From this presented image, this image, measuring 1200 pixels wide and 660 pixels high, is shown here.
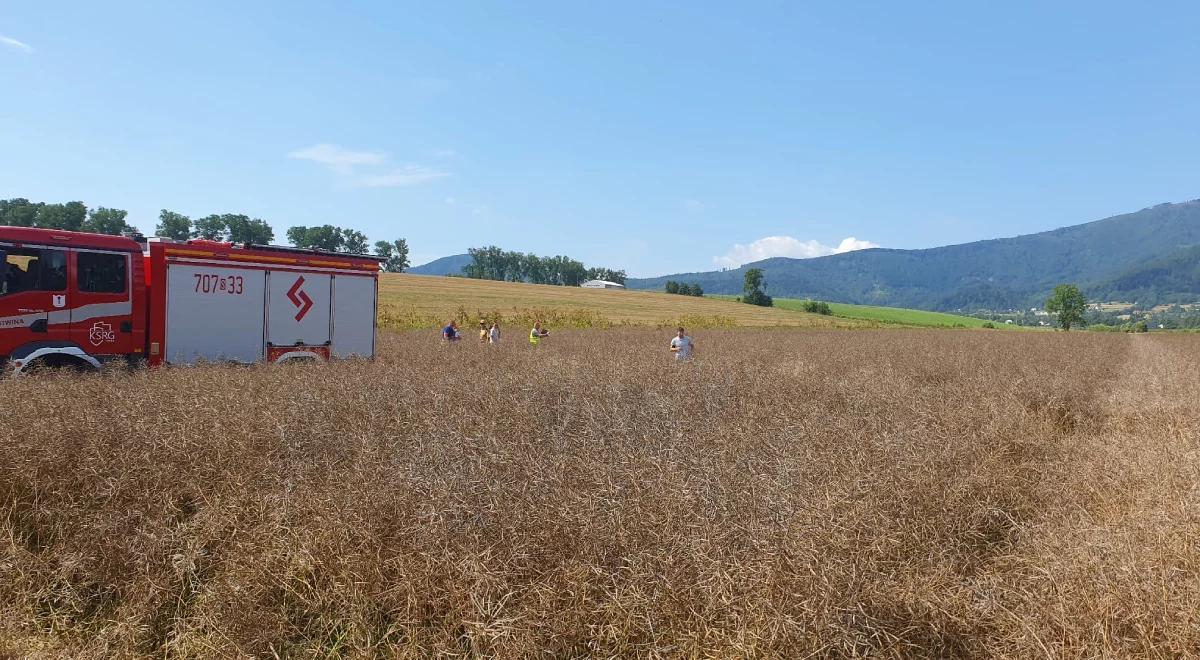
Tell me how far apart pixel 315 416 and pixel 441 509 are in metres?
2.81

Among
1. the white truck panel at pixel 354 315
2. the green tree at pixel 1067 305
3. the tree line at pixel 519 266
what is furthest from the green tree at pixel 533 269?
the white truck panel at pixel 354 315

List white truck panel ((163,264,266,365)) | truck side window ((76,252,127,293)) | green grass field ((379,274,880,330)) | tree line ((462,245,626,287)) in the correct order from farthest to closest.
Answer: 1. tree line ((462,245,626,287))
2. green grass field ((379,274,880,330))
3. white truck panel ((163,264,266,365))
4. truck side window ((76,252,127,293))

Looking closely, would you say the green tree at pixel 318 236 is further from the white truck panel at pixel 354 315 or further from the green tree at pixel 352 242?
the white truck panel at pixel 354 315

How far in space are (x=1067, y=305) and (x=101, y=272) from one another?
11468 centimetres

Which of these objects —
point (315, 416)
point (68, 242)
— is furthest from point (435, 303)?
point (315, 416)

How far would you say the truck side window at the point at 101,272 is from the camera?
1105 cm

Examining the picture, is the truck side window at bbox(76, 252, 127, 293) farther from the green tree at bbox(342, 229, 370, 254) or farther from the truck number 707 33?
the green tree at bbox(342, 229, 370, 254)

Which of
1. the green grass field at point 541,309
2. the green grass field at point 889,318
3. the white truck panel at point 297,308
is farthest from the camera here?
the green grass field at point 889,318

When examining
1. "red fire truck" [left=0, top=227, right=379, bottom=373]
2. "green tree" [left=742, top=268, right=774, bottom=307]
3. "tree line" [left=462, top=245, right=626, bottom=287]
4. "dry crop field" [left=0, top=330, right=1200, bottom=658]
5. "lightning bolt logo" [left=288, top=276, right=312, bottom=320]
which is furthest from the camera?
"tree line" [left=462, top=245, right=626, bottom=287]

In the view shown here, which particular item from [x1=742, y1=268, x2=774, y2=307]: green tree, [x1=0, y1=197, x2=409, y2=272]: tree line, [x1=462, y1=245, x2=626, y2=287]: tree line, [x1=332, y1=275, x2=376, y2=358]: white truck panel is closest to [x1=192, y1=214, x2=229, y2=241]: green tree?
[x1=0, y1=197, x2=409, y2=272]: tree line

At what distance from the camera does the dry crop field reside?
10.7 feet

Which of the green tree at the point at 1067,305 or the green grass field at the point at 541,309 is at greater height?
the green tree at the point at 1067,305

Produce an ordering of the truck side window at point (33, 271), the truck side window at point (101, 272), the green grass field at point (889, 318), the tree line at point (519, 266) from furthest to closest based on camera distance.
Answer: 1. the tree line at point (519, 266)
2. the green grass field at point (889, 318)
3. the truck side window at point (101, 272)
4. the truck side window at point (33, 271)

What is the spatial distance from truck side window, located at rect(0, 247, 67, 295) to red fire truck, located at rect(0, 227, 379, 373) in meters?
0.01
